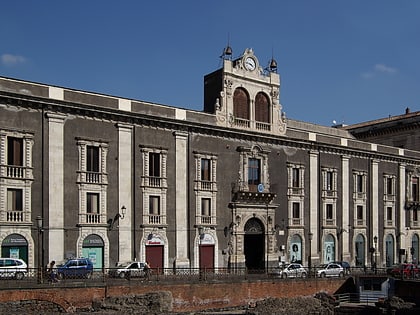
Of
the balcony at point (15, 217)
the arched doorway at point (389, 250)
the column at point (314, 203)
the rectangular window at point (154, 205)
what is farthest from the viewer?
the arched doorway at point (389, 250)

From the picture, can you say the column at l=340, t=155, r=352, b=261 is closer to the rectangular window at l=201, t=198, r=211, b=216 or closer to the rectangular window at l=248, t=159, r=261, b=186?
the rectangular window at l=248, t=159, r=261, b=186

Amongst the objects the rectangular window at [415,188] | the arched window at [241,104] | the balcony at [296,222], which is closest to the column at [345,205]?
the balcony at [296,222]

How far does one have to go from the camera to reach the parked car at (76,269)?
34.6 metres

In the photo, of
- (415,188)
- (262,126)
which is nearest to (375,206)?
(415,188)

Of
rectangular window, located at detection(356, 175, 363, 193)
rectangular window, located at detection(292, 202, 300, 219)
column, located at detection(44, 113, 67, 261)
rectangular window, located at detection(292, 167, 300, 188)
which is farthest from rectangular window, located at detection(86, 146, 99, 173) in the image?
rectangular window, located at detection(356, 175, 363, 193)

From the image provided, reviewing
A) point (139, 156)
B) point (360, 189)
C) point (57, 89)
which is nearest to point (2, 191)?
point (57, 89)

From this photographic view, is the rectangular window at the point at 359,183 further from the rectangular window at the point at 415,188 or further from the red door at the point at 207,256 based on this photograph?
the red door at the point at 207,256

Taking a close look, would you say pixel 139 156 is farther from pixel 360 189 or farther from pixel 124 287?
pixel 360 189

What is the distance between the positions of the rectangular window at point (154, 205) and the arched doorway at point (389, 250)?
27271 mm

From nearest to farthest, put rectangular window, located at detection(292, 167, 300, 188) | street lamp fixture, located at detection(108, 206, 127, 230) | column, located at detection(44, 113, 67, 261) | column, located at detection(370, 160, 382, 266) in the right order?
1. column, located at detection(44, 113, 67, 261)
2. street lamp fixture, located at detection(108, 206, 127, 230)
3. rectangular window, located at detection(292, 167, 300, 188)
4. column, located at detection(370, 160, 382, 266)

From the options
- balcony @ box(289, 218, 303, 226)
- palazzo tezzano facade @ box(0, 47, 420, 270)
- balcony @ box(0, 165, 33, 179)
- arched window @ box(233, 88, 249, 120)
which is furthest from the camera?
balcony @ box(289, 218, 303, 226)

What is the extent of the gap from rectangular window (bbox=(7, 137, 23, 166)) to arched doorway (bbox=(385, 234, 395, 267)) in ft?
124

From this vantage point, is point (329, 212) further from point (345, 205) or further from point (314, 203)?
point (314, 203)

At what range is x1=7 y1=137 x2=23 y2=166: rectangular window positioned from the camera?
36.6 metres
